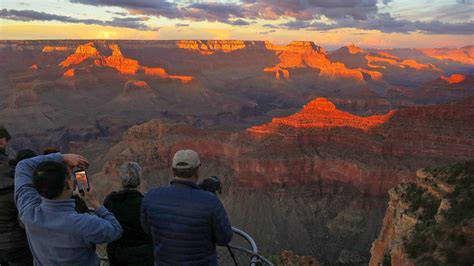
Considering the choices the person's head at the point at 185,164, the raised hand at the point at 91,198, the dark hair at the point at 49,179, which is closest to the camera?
the dark hair at the point at 49,179

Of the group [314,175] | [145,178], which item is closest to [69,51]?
[145,178]

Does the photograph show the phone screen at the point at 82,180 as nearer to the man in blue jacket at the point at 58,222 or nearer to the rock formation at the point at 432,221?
the man in blue jacket at the point at 58,222

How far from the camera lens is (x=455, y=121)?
45.5 m

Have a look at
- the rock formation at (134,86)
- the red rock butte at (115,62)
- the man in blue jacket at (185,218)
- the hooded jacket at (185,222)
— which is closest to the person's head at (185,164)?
A: the man in blue jacket at (185,218)

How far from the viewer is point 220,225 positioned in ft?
18.7

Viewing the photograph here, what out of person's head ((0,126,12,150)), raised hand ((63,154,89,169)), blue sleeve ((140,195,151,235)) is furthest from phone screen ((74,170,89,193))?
person's head ((0,126,12,150))

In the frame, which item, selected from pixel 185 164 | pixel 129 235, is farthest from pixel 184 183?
pixel 129 235

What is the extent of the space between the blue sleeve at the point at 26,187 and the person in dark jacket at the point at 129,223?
972 mm

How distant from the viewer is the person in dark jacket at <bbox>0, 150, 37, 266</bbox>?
6363mm

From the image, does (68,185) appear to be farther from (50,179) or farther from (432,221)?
(432,221)

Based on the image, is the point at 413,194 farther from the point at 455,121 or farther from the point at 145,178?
the point at 145,178

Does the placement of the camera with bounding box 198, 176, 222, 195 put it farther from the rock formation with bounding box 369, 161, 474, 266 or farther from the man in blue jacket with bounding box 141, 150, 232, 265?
the rock formation with bounding box 369, 161, 474, 266

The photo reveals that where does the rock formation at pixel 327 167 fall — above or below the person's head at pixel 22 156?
below

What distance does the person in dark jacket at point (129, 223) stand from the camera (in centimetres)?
630
